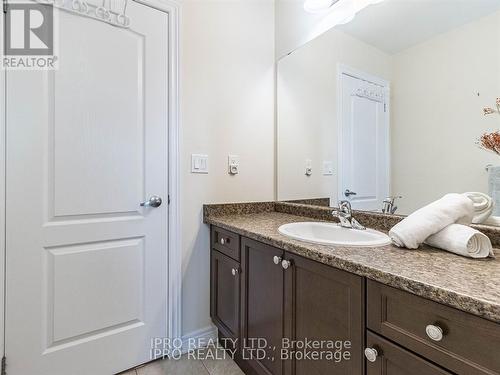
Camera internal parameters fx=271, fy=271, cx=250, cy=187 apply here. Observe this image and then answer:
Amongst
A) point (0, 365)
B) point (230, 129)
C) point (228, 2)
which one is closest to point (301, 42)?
point (228, 2)

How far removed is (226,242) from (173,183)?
1.53 ft

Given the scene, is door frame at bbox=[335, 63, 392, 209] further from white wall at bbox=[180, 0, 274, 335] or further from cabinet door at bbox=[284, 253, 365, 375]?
cabinet door at bbox=[284, 253, 365, 375]

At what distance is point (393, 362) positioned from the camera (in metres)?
0.72

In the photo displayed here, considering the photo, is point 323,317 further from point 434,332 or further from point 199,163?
point 199,163

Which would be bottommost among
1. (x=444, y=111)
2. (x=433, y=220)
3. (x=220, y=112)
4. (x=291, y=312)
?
(x=291, y=312)

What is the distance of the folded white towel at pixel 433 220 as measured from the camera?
0.91 meters

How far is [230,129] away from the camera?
1.83 meters

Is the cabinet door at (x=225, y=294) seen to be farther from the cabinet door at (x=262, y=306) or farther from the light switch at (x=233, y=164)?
the light switch at (x=233, y=164)

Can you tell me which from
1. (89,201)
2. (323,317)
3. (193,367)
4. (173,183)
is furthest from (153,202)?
(323,317)

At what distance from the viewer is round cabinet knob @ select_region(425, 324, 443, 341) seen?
2.02 feet

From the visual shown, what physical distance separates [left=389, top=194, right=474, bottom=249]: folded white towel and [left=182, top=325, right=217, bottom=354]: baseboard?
52.3 inches

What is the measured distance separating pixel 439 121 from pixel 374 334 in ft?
3.05

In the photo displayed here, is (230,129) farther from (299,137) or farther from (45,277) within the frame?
(45,277)

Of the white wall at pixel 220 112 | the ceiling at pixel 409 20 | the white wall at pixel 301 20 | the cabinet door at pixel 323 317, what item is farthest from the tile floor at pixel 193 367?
the white wall at pixel 301 20
